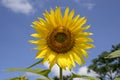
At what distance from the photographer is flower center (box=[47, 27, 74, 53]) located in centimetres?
378

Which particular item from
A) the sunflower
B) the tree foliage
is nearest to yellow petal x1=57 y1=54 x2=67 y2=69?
the sunflower

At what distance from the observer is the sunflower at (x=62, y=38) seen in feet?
12.1

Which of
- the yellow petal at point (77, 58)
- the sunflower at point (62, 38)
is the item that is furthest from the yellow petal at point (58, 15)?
the yellow petal at point (77, 58)

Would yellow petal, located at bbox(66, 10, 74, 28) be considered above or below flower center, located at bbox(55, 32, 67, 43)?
above

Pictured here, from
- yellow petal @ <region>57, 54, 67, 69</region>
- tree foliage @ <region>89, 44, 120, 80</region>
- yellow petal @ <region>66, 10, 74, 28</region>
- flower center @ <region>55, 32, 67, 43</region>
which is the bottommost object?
yellow petal @ <region>57, 54, 67, 69</region>

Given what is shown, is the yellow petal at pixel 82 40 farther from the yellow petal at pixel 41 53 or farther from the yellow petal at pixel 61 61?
the yellow petal at pixel 41 53

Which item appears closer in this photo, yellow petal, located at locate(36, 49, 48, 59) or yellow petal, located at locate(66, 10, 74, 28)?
Answer: yellow petal, located at locate(36, 49, 48, 59)

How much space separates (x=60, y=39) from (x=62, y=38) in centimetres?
3

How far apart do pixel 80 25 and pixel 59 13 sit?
0.84ft

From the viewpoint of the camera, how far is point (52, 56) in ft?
12.0

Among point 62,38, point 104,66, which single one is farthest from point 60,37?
point 104,66

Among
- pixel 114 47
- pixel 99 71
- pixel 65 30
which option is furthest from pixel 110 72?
pixel 65 30

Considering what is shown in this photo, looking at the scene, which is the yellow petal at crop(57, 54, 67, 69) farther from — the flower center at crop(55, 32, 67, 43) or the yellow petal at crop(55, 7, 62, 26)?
the yellow petal at crop(55, 7, 62, 26)

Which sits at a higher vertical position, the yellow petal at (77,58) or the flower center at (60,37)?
the flower center at (60,37)
